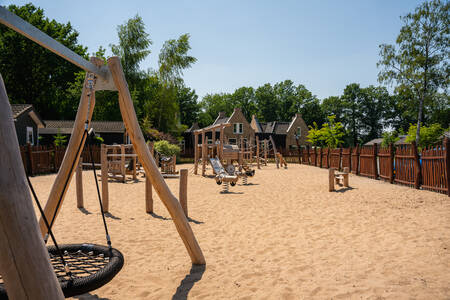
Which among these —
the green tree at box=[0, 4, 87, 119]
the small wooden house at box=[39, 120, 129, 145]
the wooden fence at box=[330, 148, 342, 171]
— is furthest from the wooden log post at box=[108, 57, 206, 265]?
the green tree at box=[0, 4, 87, 119]

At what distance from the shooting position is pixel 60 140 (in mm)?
25219

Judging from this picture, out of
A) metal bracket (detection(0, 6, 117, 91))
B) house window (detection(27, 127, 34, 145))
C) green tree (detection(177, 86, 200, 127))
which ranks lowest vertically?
metal bracket (detection(0, 6, 117, 91))

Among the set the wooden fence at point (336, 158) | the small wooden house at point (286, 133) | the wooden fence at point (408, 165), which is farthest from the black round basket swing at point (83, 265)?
the small wooden house at point (286, 133)

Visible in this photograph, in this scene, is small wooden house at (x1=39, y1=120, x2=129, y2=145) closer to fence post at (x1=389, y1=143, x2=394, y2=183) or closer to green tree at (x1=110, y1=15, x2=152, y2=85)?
green tree at (x1=110, y1=15, x2=152, y2=85)

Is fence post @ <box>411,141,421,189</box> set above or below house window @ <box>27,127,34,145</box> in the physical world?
below

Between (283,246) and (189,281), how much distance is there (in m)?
1.83

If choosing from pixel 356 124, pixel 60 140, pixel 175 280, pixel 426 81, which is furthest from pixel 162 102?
pixel 356 124

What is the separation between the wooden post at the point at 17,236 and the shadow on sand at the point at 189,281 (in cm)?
219

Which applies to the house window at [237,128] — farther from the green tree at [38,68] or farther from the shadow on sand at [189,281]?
the shadow on sand at [189,281]

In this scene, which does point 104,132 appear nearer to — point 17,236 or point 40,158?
point 40,158

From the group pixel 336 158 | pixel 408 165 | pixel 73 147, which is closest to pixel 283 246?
pixel 73 147

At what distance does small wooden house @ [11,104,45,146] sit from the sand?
16227mm

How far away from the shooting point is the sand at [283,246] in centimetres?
341

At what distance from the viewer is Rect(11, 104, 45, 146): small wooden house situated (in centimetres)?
2131
